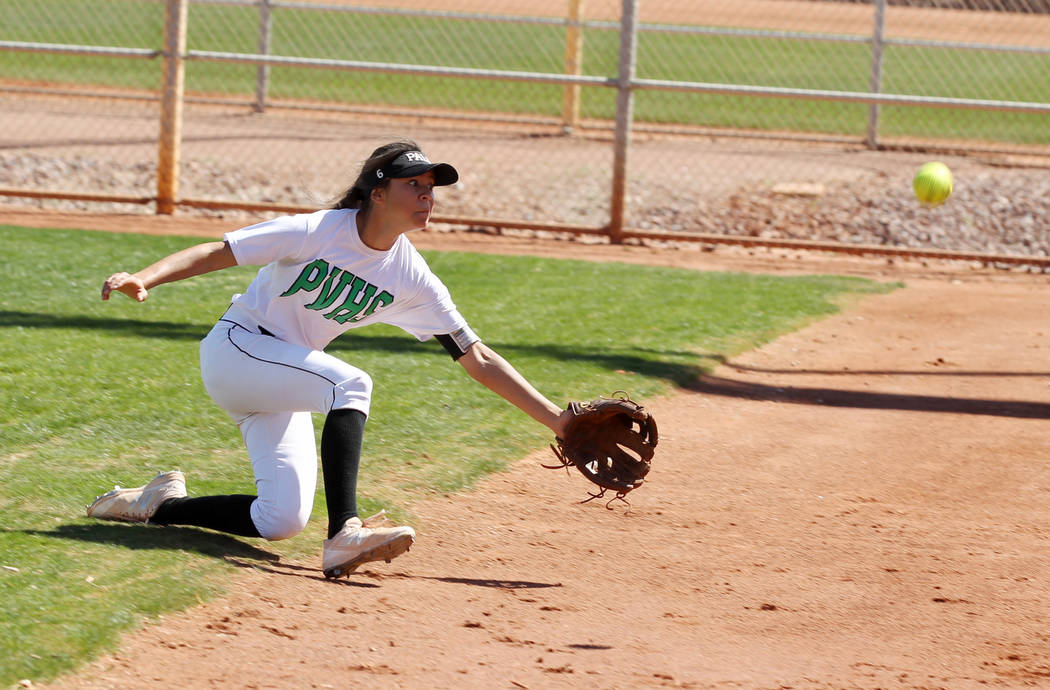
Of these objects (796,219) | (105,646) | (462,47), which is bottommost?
(105,646)

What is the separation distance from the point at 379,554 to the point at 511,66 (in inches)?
721

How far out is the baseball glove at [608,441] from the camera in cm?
438

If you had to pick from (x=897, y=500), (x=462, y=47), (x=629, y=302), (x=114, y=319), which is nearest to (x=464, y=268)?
(x=629, y=302)

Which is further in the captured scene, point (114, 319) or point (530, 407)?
point (114, 319)

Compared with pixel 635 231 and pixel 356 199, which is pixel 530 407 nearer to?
pixel 356 199

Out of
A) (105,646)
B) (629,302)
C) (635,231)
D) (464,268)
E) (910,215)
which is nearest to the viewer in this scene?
(105,646)

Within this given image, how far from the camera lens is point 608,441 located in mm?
4484

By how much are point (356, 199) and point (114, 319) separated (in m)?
3.73

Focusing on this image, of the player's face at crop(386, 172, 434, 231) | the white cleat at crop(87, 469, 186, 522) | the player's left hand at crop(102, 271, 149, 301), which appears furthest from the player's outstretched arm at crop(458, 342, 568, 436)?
the player's left hand at crop(102, 271, 149, 301)

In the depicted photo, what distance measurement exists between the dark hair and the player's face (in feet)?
0.14

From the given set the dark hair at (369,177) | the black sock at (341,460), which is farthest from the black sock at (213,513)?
the dark hair at (369,177)

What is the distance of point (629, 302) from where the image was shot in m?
8.71

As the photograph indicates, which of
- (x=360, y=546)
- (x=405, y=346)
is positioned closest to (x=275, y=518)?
(x=360, y=546)

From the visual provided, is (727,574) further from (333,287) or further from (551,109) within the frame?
(551,109)
